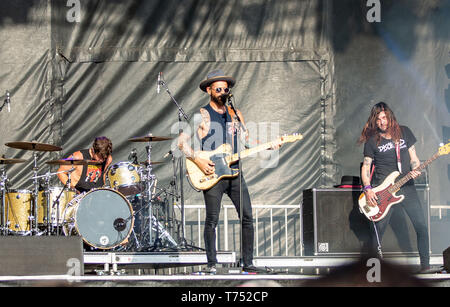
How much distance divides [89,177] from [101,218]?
989 millimetres

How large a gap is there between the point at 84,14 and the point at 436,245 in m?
6.07

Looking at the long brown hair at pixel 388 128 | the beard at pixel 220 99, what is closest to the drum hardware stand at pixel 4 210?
the beard at pixel 220 99

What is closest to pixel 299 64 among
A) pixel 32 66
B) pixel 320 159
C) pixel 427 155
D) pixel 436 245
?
pixel 320 159

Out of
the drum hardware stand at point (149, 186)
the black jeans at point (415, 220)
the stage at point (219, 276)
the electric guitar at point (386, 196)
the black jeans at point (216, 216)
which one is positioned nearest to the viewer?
the stage at point (219, 276)

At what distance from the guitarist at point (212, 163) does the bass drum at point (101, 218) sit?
1893 millimetres

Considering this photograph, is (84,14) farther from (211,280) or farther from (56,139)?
(211,280)

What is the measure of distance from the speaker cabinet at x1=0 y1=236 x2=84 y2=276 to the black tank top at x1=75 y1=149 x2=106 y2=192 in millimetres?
3538

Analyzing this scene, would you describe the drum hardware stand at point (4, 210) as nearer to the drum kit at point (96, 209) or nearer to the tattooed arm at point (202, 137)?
the drum kit at point (96, 209)

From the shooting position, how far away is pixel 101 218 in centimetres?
798

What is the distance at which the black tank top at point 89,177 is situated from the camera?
28.6ft

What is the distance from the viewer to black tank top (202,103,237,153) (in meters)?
6.38

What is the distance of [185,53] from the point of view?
9656 millimetres

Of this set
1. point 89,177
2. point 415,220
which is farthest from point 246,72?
point 415,220

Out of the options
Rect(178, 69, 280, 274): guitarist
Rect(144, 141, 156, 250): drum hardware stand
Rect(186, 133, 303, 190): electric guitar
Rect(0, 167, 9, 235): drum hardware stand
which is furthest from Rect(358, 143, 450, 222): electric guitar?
Rect(0, 167, 9, 235): drum hardware stand
